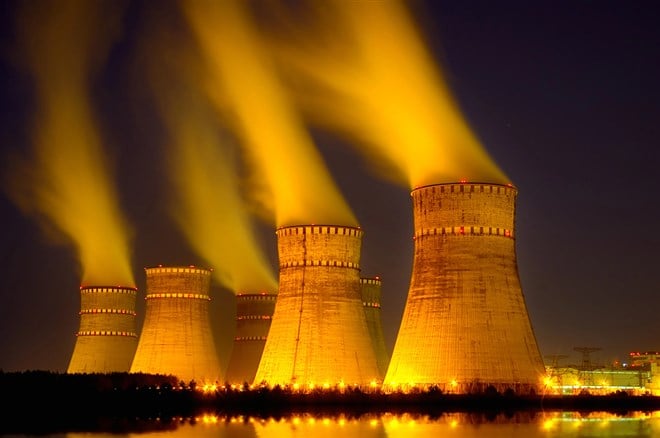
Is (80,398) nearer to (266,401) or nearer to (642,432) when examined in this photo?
(266,401)

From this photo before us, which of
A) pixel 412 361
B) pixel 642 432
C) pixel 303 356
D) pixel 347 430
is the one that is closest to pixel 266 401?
pixel 303 356

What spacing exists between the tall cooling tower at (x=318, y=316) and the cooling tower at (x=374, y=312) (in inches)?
375

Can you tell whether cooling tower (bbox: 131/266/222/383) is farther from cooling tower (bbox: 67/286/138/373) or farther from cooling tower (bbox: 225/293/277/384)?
cooling tower (bbox: 225/293/277/384)

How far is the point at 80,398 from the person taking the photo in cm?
3138

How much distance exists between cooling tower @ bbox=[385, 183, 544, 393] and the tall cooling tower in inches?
138

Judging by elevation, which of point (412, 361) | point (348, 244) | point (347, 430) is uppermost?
point (348, 244)

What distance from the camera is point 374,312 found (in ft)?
146

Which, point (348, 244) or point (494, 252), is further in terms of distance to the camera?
point (348, 244)

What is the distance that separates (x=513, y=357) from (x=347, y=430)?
831 centimetres

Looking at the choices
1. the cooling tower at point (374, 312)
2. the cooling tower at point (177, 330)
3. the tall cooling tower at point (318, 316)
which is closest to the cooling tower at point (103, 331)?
the cooling tower at point (177, 330)

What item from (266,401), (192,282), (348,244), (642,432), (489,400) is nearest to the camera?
(642,432)

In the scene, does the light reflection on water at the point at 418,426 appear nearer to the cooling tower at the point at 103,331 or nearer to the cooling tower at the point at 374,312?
the cooling tower at the point at 374,312

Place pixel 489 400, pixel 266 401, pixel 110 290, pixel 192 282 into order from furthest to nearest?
1. pixel 110 290
2. pixel 192 282
3. pixel 266 401
4. pixel 489 400

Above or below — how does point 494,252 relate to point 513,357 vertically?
above
